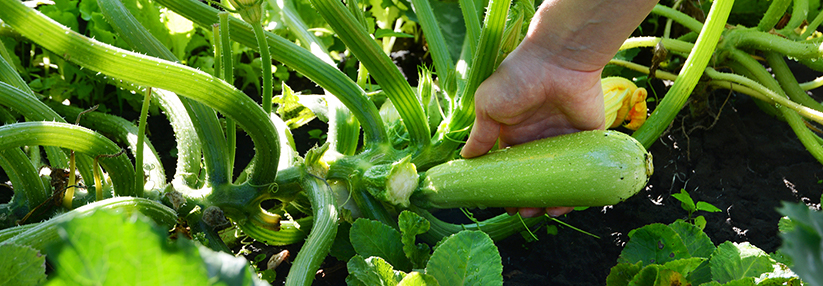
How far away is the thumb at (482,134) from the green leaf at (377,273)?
0.60 metres

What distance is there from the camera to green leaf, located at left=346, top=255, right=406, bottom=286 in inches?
45.5

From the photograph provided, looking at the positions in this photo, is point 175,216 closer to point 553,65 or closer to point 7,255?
point 7,255

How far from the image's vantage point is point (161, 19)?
7.97ft

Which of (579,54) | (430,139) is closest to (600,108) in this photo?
(579,54)

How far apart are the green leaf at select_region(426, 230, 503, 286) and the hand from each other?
51cm

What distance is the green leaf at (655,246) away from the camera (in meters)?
1.36

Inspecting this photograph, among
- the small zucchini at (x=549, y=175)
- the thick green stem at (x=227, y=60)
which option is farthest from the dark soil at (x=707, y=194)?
the thick green stem at (x=227, y=60)

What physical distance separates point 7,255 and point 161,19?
73.3 inches

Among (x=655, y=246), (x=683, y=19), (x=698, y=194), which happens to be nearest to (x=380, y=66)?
(x=655, y=246)

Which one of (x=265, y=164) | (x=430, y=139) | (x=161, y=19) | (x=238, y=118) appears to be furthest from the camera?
(x=161, y=19)

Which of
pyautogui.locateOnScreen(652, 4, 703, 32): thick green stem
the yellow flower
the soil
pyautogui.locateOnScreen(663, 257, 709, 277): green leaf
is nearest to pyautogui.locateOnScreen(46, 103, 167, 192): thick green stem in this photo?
the soil

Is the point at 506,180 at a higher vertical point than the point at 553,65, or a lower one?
lower

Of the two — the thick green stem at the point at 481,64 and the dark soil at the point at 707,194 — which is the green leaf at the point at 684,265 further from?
the thick green stem at the point at 481,64

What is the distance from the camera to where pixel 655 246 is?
1.39 m
